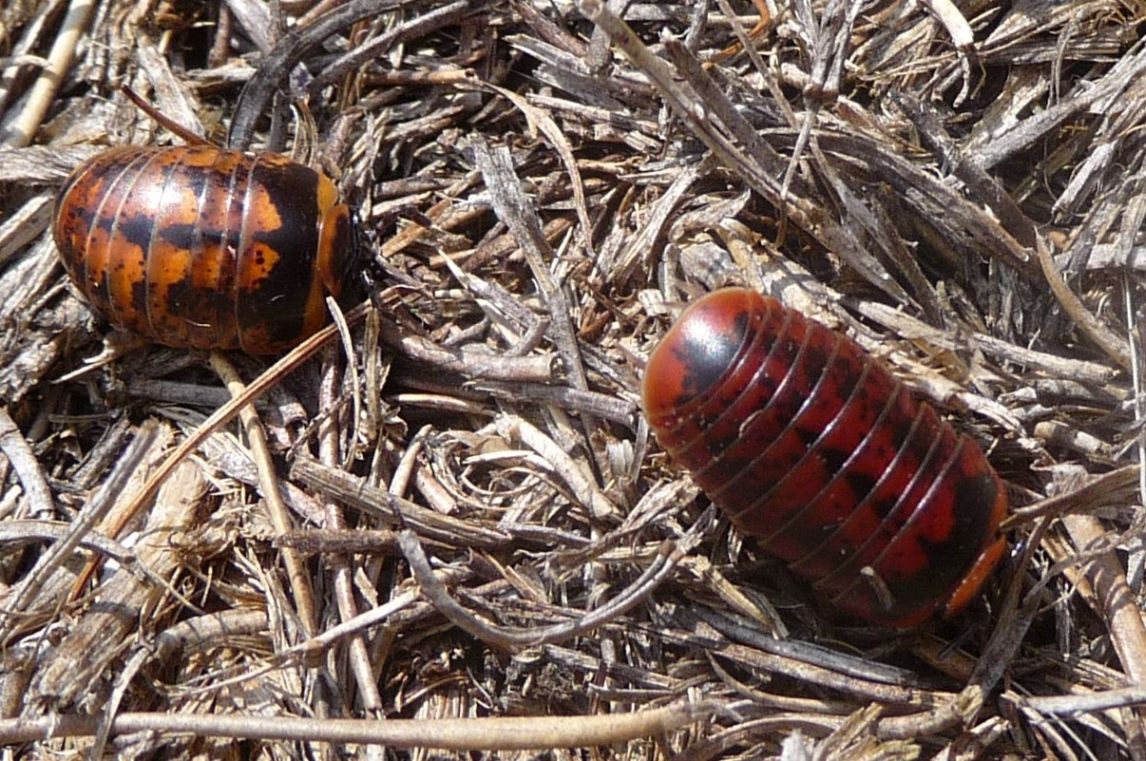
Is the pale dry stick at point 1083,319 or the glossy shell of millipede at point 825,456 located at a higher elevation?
the pale dry stick at point 1083,319

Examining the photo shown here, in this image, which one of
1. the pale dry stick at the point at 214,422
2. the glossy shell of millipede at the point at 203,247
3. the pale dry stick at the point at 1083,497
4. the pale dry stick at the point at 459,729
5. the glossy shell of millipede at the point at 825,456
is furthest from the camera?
the glossy shell of millipede at the point at 203,247

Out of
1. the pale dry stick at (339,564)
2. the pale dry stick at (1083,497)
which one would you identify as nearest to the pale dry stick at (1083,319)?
the pale dry stick at (1083,497)

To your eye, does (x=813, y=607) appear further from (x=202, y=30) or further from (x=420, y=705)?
(x=202, y=30)

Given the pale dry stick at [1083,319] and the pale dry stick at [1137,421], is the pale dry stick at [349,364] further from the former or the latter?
the pale dry stick at [1137,421]

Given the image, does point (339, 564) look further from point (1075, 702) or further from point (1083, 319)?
point (1083, 319)

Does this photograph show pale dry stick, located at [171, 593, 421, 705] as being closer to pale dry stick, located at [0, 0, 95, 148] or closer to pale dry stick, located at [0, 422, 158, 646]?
pale dry stick, located at [0, 422, 158, 646]

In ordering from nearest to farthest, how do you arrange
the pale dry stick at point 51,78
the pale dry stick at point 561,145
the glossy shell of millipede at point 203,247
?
1. the pale dry stick at point 561,145
2. the glossy shell of millipede at point 203,247
3. the pale dry stick at point 51,78
